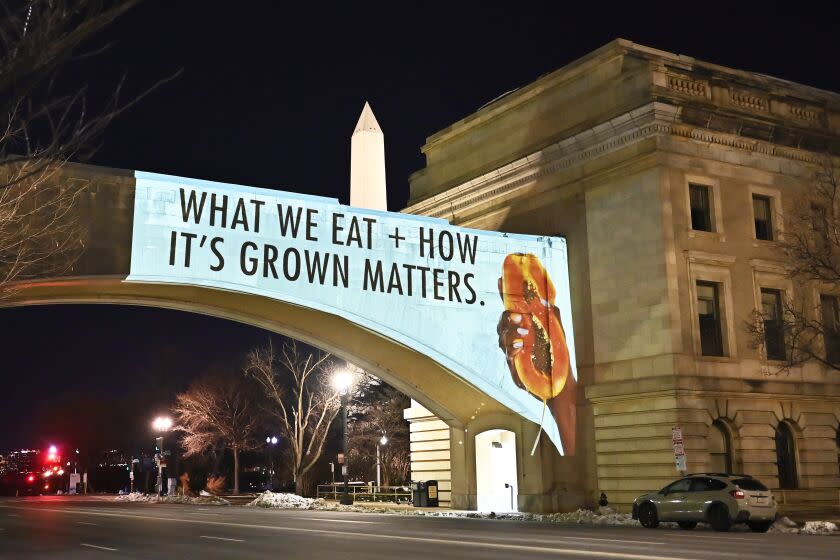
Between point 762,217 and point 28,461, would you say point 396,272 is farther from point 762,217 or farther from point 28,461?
point 28,461

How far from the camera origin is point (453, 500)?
39469 mm

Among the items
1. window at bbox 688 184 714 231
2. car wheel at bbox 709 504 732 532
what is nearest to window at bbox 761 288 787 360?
window at bbox 688 184 714 231

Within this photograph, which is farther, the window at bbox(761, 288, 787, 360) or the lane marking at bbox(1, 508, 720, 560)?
the window at bbox(761, 288, 787, 360)

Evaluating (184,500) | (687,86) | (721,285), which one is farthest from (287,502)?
(687,86)

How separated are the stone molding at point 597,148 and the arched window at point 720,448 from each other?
10441mm

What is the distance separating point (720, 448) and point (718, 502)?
7632mm

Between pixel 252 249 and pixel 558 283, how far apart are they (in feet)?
41.6

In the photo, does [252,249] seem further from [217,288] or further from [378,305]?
[378,305]

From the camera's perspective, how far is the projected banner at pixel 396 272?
93.6ft

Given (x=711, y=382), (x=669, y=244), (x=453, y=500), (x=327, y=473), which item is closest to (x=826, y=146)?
(x=669, y=244)

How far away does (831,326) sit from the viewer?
1396 inches

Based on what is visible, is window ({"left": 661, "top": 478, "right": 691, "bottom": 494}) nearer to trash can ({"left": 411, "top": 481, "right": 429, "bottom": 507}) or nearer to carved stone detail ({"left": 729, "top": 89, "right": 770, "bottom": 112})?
carved stone detail ({"left": 729, "top": 89, "right": 770, "bottom": 112})

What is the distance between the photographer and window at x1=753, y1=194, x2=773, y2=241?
3514 centimetres

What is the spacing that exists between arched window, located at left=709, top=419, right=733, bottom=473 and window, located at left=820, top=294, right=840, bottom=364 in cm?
587
